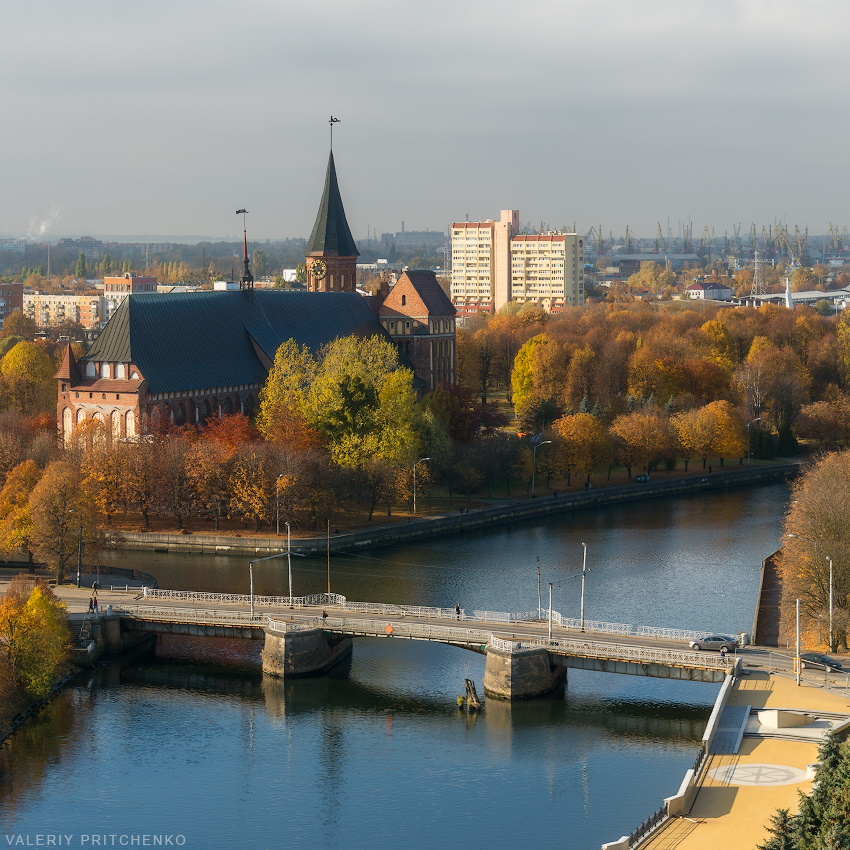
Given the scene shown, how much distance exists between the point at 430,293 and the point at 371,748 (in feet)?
257

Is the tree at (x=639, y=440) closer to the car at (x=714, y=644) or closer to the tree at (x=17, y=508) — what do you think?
the tree at (x=17, y=508)

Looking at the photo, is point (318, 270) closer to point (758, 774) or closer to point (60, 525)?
point (60, 525)

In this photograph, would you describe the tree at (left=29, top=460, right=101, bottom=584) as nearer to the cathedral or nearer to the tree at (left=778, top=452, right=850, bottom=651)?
the cathedral

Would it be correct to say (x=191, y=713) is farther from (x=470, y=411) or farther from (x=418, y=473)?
(x=470, y=411)

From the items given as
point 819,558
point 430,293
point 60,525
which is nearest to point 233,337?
point 430,293

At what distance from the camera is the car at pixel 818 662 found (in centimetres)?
5406

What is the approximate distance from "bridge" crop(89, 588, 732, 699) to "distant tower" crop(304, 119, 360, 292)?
216 feet

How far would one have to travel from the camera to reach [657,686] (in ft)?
190

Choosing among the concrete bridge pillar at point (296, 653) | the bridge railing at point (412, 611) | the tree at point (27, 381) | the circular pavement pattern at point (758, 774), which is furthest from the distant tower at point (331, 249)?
the circular pavement pattern at point (758, 774)

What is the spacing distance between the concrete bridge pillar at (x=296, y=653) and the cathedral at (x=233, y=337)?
38945mm

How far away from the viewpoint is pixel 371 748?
5159cm

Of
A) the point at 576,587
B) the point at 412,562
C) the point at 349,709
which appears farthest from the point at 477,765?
the point at 412,562

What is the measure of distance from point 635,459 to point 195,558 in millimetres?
38912

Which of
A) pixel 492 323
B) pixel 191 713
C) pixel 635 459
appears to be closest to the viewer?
pixel 191 713
